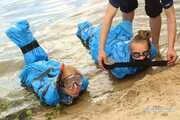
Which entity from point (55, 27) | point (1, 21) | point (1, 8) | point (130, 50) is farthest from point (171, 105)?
point (1, 8)

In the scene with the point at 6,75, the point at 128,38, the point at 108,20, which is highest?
the point at 108,20

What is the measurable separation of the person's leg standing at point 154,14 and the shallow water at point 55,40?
416 millimetres

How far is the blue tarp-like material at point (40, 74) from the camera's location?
5.06 metres

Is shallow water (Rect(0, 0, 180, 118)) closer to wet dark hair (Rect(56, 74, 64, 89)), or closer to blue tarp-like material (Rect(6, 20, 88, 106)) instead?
blue tarp-like material (Rect(6, 20, 88, 106))

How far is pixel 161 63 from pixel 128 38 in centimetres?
106

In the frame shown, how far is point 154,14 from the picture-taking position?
5668 mm

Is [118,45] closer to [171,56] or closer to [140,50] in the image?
[140,50]

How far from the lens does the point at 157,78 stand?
16.5 ft

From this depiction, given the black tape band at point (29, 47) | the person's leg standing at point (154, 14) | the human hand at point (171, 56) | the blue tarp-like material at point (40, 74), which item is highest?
the person's leg standing at point (154, 14)

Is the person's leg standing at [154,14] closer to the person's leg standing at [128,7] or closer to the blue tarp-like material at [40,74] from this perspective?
the person's leg standing at [128,7]

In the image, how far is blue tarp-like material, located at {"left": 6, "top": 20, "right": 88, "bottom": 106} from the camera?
16.6ft

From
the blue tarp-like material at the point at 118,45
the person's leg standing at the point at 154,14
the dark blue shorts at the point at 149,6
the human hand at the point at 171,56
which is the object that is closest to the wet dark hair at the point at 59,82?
the blue tarp-like material at the point at 118,45

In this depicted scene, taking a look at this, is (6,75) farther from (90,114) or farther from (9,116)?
(90,114)

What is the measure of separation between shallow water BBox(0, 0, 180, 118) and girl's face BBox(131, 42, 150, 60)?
0.36 meters
